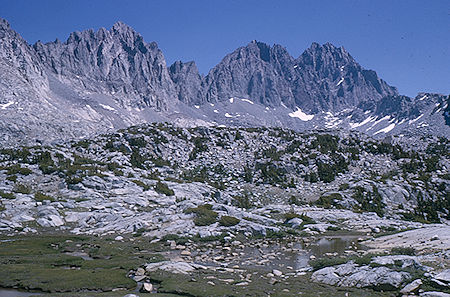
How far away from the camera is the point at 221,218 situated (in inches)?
1241

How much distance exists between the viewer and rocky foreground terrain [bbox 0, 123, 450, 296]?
14.8 metres

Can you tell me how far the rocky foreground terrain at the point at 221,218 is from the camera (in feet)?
48.6

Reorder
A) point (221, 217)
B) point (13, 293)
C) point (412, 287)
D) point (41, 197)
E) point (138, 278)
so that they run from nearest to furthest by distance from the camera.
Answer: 1. point (412, 287)
2. point (13, 293)
3. point (138, 278)
4. point (221, 217)
5. point (41, 197)

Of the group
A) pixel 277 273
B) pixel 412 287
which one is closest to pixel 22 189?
pixel 277 273

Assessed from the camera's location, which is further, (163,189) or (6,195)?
(163,189)

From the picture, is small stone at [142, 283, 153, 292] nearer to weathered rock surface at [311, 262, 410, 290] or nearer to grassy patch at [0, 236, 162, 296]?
grassy patch at [0, 236, 162, 296]

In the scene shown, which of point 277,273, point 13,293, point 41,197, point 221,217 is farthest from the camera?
point 41,197

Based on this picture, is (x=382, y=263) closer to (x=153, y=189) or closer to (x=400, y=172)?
(x=153, y=189)

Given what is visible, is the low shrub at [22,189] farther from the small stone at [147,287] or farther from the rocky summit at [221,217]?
the small stone at [147,287]

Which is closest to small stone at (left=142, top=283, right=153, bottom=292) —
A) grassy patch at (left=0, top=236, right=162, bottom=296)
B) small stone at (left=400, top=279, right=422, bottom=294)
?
grassy patch at (left=0, top=236, right=162, bottom=296)

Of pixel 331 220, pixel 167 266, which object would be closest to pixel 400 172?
pixel 331 220

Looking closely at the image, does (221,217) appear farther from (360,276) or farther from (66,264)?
(360,276)

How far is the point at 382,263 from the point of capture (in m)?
15.8

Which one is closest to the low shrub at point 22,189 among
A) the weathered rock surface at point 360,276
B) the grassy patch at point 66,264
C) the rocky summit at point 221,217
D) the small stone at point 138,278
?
the rocky summit at point 221,217
